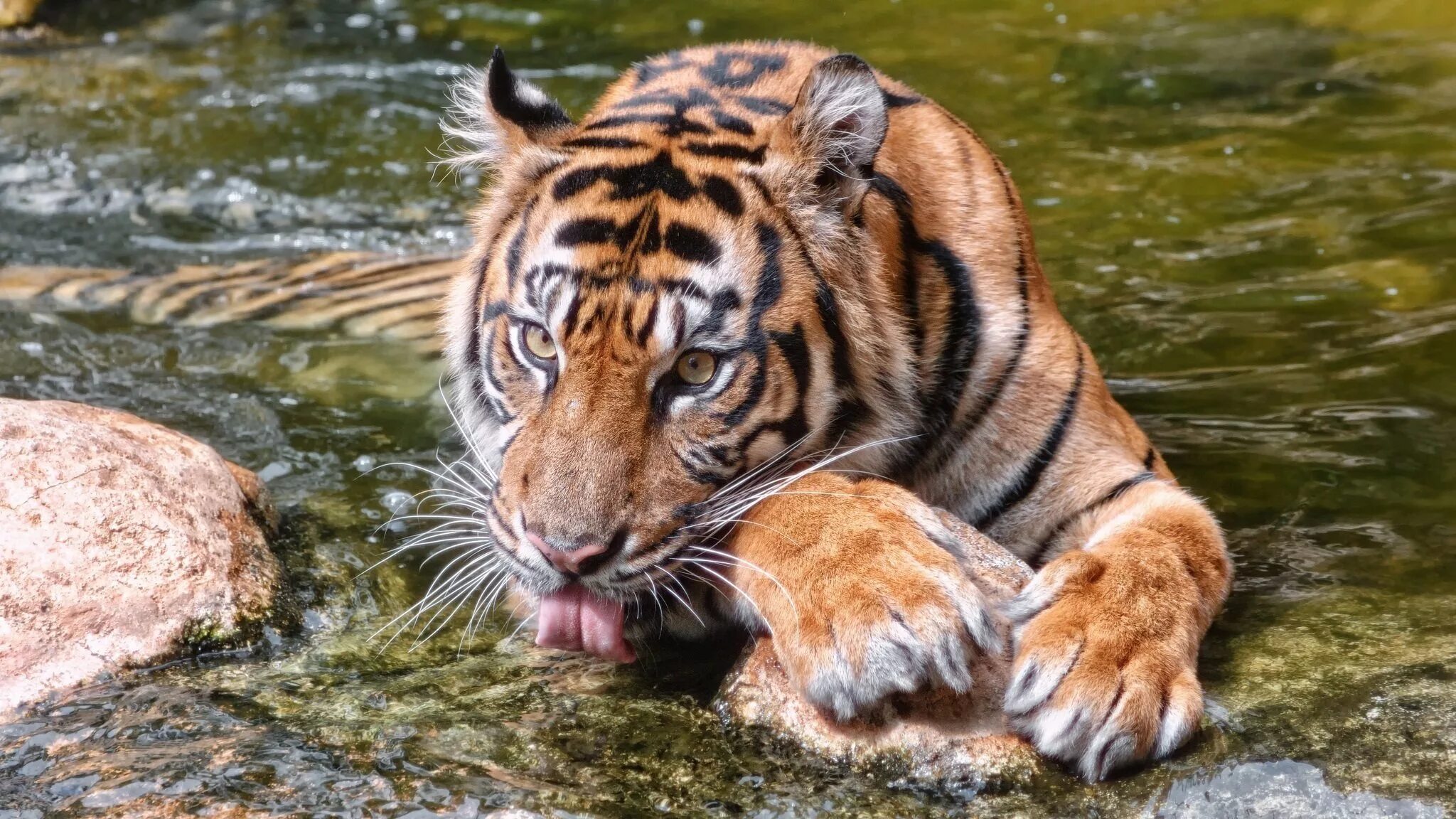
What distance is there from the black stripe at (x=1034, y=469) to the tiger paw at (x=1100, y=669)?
579mm

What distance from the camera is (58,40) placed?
823 centimetres

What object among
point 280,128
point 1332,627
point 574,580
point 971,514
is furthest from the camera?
point 280,128

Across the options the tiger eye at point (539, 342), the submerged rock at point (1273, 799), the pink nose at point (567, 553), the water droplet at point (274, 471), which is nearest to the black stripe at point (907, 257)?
the tiger eye at point (539, 342)

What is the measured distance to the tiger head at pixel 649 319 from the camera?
2533 mm

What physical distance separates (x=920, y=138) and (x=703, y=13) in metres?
5.45

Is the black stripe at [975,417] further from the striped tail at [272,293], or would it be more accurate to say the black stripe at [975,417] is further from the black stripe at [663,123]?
the striped tail at [272,293]

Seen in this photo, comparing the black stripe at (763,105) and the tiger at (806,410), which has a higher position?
the black stripe at (763,105)

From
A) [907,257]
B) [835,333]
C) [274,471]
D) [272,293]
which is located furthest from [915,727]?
[272,293]

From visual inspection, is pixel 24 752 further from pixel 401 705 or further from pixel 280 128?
pixel 280 128

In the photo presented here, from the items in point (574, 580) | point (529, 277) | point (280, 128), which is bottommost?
point (280, 128)

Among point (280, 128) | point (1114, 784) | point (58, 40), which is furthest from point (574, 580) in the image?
point (58, 40)

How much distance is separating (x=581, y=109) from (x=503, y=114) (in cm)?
406

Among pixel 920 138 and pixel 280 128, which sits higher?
pixel 920 138

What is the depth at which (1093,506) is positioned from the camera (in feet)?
10.3
